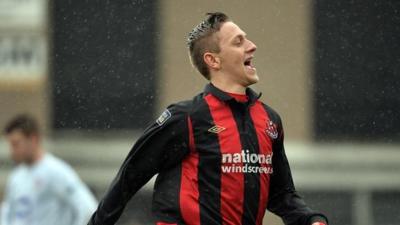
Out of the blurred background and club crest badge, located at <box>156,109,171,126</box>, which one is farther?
the blurred background

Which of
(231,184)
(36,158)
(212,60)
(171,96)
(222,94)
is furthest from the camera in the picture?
(171,96)

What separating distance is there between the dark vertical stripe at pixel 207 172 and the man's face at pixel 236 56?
286 millimetres

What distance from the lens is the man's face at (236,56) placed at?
539 centimetres

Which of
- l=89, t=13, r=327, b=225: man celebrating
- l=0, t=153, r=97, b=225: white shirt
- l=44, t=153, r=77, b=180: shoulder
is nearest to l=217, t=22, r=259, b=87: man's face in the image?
→ l=89, t=13, r=327, b=225: man celebrating

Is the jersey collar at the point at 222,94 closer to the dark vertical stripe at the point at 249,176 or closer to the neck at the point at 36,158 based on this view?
the dark vertical stripe at the point at 249,176

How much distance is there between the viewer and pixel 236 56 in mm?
5418

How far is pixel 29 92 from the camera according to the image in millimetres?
15953

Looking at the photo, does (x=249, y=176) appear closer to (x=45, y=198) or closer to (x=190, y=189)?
(x=190, y=189)

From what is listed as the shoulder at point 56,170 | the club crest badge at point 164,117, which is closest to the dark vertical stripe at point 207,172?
the club crest badge at point 164,117

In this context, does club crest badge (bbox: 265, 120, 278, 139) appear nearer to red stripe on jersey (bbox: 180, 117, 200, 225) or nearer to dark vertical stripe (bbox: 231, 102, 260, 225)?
dark vertical stripe (bbox: 231, 102, 260, 225)

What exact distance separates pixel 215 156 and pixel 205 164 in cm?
5

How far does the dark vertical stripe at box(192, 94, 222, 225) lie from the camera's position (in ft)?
17.0

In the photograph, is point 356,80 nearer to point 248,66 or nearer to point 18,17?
point 18,17

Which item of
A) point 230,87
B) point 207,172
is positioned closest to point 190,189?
point 207,172
